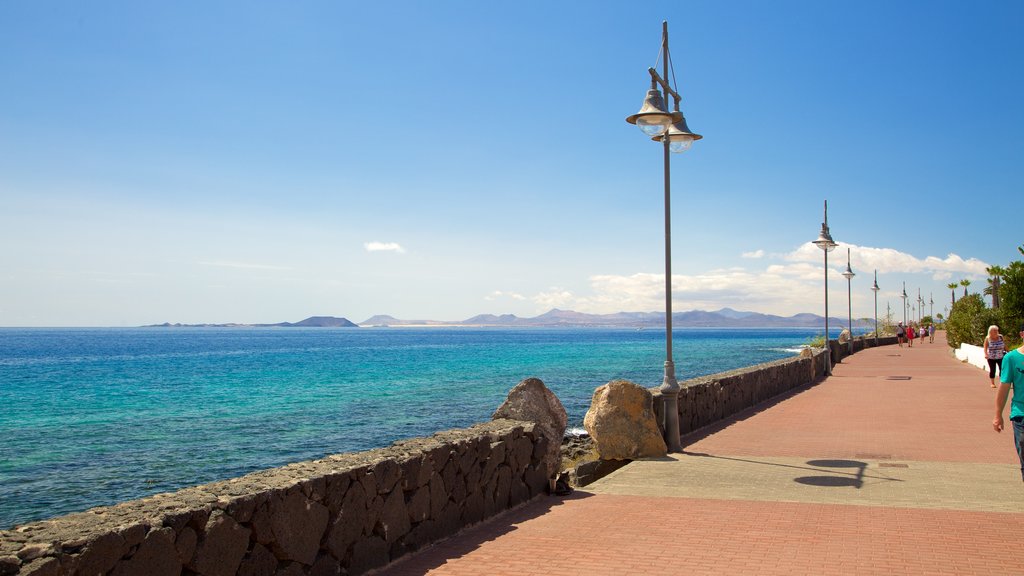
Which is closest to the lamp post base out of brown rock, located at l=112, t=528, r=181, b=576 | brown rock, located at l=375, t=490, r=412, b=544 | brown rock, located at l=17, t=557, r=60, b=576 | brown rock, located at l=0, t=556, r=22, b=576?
brown rock, located at l=375, t=490, r=412, b=544

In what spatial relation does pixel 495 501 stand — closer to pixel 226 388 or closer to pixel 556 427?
pixel 556 427

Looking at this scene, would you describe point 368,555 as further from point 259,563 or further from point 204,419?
point 204,419

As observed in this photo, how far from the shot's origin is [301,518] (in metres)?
5.60

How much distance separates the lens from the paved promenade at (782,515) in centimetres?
639

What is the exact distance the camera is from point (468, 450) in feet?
25.7

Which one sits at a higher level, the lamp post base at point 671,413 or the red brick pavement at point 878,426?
the lamp post base at point 671,413

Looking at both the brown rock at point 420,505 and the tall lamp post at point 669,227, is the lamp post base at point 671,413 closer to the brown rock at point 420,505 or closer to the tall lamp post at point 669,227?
the tall lamp post at point 669,227

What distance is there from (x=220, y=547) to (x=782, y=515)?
5461 mm

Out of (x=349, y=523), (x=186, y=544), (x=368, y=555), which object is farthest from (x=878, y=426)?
(x=186, y=544)

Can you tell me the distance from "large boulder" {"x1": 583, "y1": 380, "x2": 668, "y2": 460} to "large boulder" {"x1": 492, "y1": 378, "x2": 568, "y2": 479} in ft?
5.95

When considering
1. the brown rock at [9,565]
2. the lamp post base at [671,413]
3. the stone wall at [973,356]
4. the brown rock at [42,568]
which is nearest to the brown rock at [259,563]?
the brown rock at [42,568]

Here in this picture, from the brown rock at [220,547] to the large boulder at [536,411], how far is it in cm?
487

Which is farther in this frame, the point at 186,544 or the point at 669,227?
the point at 669,227

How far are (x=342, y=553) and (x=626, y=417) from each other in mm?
6667
